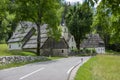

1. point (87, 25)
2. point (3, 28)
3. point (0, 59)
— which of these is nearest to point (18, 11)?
point (3, 28)

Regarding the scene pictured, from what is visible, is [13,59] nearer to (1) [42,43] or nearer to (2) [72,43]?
(1) [42,43]

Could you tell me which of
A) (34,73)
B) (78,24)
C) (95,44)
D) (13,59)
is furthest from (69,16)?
(34,73)

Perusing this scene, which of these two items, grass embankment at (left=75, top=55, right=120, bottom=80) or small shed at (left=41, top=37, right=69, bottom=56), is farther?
small shed at (left=41, top=37, right=69, bottom=56)

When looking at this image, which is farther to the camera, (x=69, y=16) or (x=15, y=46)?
(x=69, y=16)

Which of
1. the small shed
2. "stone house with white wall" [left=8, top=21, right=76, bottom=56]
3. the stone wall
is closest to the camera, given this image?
the stone wall

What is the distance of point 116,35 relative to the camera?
610 cm

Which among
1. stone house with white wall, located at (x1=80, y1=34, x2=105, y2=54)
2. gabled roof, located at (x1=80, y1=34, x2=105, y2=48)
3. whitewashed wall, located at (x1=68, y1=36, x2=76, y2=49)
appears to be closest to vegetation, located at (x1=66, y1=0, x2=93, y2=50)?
whitewashed wall, located at (x1=68, y1=36, x2=76, y2=49)

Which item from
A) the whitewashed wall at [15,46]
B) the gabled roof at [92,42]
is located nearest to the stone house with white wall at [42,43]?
the whitewashed wall at [15,46]

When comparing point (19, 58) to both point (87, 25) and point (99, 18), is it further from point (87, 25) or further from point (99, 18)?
point (87, 25)

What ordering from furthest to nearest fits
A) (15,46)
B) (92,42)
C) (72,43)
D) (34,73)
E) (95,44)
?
1. (95,44)
2. (92,42)
3. (72,43)
4. (15,46)
5. (34,73)

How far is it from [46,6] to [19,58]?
1842cm

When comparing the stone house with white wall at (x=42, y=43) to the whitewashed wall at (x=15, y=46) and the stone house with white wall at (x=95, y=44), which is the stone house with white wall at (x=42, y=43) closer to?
the whitewashed wall at (x=15, y=46)

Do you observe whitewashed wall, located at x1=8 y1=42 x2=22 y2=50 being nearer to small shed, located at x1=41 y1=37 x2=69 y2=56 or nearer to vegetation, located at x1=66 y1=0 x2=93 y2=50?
small shed, located at x1=41 y1=37 x2=69 y2=56

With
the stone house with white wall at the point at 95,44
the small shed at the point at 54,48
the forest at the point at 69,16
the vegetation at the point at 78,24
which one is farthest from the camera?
the stone house with white wall at the point at 95,44
